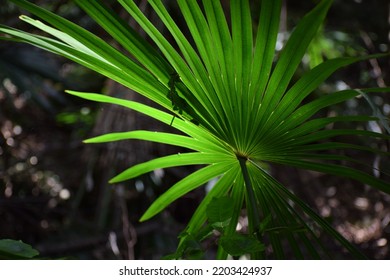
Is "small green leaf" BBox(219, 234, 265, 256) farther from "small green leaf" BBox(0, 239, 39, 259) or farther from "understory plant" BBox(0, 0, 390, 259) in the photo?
"small green leaf" BBox(0, 239, 39, 259)

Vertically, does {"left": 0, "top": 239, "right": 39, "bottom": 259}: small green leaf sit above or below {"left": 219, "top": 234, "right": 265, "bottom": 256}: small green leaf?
below

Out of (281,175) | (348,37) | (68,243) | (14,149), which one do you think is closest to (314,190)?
(281,175)

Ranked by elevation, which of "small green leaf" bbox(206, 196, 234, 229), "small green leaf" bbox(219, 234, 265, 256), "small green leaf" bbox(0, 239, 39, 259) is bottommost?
"small green leaf" bbox(0, 239, 39, 259)

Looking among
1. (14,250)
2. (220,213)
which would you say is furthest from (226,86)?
(14,250)

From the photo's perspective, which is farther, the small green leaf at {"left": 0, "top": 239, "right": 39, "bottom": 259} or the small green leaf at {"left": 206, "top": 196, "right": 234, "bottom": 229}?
the small green leaf at {"left": 206, "top": 196, "right": 234, "bottom": 229}

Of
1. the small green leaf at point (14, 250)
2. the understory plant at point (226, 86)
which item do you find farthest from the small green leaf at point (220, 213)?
the small green leaf at point (14, 250)

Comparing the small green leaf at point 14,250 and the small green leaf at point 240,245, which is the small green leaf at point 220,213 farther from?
the small green leaf at point 14,250

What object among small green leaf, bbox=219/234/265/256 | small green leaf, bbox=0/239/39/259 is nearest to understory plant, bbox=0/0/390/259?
small green leaf, bbox=219/234/265/256
